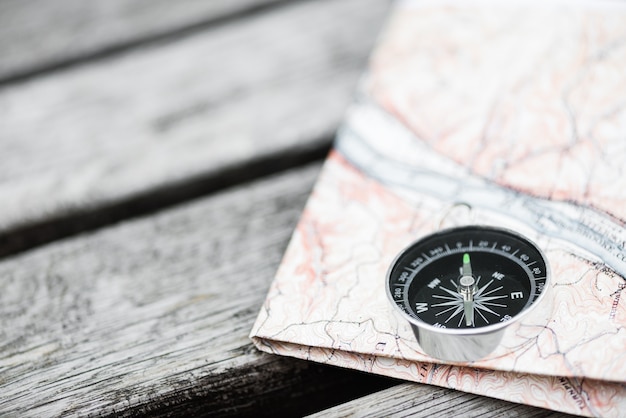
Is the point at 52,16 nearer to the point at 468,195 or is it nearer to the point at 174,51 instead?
the point at 174,51

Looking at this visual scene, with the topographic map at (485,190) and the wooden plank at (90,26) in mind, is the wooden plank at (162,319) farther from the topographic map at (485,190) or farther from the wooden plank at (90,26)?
the wooden plank at (90,26)

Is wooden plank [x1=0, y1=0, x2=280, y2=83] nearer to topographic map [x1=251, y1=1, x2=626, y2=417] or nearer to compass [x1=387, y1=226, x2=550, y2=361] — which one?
topographic map [x1=251, y1=1, x2=626, y2=417]

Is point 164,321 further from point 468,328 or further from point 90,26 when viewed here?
point 90,26

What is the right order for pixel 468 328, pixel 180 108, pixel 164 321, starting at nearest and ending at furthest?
pixel 468 328, pixel 164 321, pixel 180 108

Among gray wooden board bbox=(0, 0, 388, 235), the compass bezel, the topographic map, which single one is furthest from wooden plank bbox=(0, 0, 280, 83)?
the compass bezel

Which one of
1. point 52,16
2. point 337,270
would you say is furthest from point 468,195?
point 52,16

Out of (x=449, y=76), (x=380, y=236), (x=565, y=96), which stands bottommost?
(x=380, y=236)

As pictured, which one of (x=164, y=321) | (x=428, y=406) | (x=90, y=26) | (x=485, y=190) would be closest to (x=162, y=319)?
(x=164, y=321)
